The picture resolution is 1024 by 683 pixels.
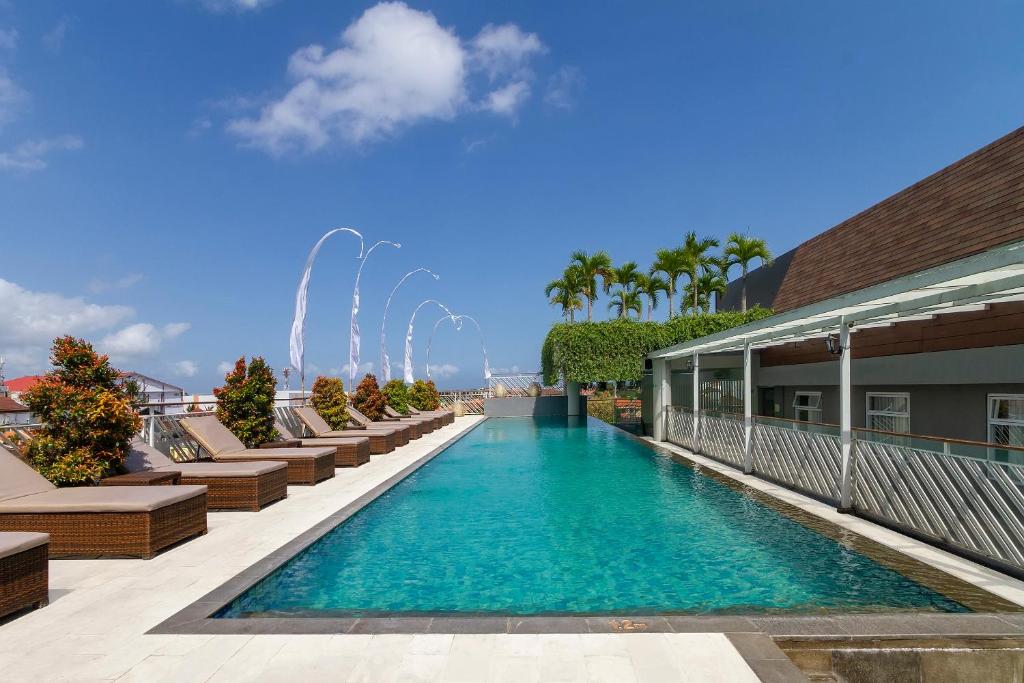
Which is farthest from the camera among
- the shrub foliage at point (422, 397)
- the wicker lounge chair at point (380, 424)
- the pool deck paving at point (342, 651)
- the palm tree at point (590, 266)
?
the palm tree at point (590, 266)

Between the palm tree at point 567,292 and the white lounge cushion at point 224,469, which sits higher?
the palm tree at point 567,292

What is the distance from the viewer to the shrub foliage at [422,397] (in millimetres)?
27695

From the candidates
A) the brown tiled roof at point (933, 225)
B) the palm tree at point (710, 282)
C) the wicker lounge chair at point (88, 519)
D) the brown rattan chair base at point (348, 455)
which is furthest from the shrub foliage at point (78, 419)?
the palm tree at point (710, 282)

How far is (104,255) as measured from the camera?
23.2 m

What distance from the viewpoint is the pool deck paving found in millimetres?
3164

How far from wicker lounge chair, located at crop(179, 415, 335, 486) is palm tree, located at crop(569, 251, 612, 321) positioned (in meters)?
23.8

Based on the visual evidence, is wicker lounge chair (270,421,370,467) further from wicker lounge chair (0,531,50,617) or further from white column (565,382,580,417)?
white column (565,382,580,417)

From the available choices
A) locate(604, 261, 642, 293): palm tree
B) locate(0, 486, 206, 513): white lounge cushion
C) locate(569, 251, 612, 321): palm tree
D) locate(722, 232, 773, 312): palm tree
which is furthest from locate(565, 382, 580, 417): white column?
locate(0, 486, 206, 513): white lounge cushion

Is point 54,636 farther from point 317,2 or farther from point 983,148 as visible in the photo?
point 317,2

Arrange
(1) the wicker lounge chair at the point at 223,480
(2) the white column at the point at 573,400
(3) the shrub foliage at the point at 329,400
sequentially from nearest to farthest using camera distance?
1. (1) the wicker lounge chair at the point at 223,480
2. (3) the shrub foliage at the point at 329,400
3. (2) the white column at the point at 573,400

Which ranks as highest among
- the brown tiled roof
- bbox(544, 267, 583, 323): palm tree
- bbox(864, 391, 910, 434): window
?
bbox(544, 267, 583, 323): palm tree

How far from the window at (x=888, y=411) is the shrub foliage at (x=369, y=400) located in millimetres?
14224

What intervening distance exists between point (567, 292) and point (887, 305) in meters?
26.7

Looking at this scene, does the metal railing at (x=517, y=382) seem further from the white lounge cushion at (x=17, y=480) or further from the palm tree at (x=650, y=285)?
the white lounge cushion at (x=17, y=480)
